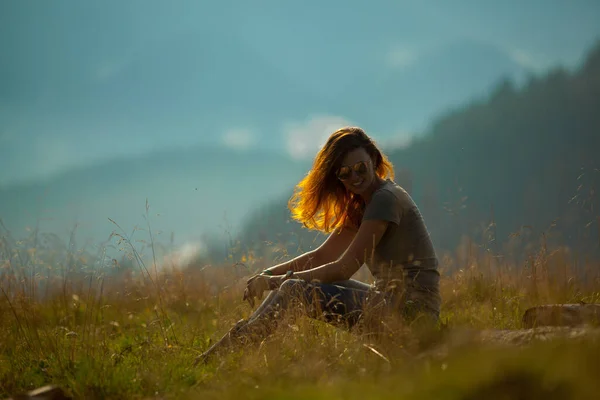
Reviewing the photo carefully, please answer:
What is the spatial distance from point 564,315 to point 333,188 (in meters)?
2.05

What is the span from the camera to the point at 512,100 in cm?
11612

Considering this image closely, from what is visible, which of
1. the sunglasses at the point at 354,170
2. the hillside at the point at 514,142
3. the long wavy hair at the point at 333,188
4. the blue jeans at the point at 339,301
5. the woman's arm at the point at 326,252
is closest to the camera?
the blue jeans at the point at 339,301

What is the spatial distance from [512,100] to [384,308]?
121 metres

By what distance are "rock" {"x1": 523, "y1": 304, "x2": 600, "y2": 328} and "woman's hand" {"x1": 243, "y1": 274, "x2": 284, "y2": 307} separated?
1.94m

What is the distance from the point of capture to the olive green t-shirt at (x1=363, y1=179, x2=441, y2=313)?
4.42 meters

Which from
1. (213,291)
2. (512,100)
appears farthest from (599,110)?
(213,291)

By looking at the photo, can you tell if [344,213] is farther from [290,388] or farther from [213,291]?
[213,291]

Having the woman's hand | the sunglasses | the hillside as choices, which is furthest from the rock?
the hillside

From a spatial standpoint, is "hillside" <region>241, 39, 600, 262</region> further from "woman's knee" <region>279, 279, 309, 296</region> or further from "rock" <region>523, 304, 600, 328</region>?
"woman's knee" <region>279, 279, 309, 296</region>

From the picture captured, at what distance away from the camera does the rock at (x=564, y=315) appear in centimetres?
433

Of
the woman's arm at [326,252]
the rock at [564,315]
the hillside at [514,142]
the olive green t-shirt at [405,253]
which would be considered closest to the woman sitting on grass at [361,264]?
the olive green t-shirt at [405,253]

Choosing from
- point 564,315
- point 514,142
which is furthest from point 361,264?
point 514,142

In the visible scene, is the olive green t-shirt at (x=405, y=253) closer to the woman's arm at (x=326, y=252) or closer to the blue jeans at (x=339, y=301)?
the blue jeans at (x=339, y=301)

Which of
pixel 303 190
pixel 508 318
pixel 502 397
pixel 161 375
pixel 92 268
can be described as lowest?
pixel 508 318
